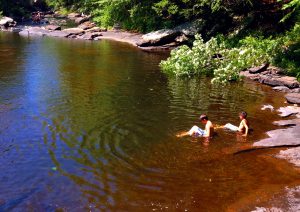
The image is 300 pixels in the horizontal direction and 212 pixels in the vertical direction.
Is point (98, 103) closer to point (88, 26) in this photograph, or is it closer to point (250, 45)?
point (250, 45)

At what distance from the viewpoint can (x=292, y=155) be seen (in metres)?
13.8

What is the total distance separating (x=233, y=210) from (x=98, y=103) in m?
11.1

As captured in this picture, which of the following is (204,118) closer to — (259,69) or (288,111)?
(288,111)

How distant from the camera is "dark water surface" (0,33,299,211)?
11.2 meters

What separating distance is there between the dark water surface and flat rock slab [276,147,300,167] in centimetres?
43

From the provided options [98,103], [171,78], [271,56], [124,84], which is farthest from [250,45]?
[98,103]

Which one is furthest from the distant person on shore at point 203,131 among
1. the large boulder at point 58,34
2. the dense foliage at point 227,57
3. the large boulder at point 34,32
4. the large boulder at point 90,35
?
the large boulder at point 34,32

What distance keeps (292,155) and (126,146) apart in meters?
5.77

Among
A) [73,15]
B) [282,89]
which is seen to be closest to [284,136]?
[282,89]

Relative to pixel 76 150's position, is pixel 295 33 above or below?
above

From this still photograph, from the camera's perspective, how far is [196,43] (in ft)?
87.2

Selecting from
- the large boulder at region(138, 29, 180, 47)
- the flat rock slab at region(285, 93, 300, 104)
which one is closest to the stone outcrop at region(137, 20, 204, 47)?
the large boulder at region(138, 29, 180, 47)

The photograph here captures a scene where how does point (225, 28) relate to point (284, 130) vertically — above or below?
above

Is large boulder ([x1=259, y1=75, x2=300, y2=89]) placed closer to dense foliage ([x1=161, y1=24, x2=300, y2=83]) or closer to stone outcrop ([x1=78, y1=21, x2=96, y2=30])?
dense foliage ([x1=161, y1=24, x2=300, y2=83])
